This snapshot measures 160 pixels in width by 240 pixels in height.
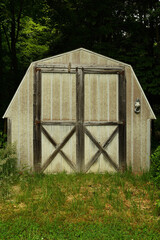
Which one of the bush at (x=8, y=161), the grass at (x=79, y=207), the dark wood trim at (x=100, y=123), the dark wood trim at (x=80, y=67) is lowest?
the grass at (x=79, y=207)

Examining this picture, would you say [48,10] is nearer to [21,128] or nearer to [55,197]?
[21,128]

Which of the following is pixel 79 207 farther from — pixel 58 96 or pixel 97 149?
pixel 58 96

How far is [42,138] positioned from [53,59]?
8.03ft

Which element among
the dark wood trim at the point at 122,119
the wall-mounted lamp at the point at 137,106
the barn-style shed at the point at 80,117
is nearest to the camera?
the barn-style shed at the point at 80,117

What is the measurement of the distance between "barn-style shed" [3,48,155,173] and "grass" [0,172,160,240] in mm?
651

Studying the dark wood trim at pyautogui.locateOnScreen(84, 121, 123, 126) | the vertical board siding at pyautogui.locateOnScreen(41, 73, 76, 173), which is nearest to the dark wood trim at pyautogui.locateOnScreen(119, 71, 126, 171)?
the dark wood trim at pyautogui.locateOnScreen(84, 121, 123, 126)

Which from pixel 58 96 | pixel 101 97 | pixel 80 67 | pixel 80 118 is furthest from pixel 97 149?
pixel 80 67

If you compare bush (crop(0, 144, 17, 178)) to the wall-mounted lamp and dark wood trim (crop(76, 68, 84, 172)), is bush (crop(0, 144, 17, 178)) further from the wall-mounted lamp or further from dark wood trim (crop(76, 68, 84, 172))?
the wall-mounted lamp

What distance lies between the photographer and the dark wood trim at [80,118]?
22.7 ft

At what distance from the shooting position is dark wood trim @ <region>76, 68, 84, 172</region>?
22.7 ft

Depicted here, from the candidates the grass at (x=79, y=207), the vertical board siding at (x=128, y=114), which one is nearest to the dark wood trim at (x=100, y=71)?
the vertical board siding at (x=128, y=114)

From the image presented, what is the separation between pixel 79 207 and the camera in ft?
15.6

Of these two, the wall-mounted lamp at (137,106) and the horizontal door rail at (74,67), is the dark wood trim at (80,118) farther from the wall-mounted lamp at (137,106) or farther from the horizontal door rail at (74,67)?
the wall-mounted lamp at (137,106)

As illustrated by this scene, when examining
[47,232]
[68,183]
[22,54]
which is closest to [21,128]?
[68,183]
